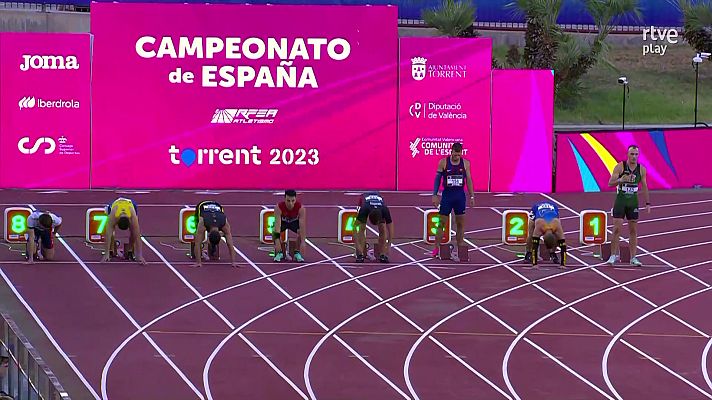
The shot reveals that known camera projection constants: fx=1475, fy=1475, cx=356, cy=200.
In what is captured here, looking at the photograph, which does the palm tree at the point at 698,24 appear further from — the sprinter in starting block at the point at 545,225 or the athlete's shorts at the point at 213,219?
the athlete's shorts at the point at 213,219

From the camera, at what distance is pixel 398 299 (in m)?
18.2

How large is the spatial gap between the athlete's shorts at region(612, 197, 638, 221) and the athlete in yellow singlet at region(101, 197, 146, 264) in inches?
256

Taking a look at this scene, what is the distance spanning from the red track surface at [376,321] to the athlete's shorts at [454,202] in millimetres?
767

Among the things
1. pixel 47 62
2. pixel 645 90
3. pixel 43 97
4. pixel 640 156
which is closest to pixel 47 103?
pixel 43 97

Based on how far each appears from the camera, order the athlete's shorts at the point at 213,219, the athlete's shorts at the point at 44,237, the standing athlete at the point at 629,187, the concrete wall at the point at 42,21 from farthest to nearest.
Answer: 1. the concrete wall at the point at 42,21
2. the standing athlete at the point at 629,187
3. the athlete's shorts at the point at 44,237
4. the athlete's shorts at the point at 213,219

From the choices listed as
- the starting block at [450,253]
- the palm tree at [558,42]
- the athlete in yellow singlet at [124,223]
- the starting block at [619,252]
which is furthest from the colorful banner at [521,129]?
the palm tree at [558,42]

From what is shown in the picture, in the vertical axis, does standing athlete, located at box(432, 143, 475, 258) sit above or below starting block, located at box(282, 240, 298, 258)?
above

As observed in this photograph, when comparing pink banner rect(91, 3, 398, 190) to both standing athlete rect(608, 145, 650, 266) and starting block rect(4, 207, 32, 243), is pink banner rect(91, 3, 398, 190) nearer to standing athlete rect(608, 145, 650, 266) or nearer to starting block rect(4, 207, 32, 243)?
starting block rect(4, 207, 32, 243)

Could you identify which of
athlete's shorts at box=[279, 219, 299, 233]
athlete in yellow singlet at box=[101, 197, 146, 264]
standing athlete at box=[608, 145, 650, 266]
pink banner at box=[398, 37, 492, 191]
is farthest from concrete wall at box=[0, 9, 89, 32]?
standing athlete at box=[608, 145, 650, 266]

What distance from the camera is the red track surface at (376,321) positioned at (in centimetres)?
1448

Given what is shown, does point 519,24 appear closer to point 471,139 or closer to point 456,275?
point 471,139

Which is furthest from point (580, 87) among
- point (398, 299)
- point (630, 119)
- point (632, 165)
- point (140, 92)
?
point (398, 299)

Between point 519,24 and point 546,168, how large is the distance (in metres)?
17.2

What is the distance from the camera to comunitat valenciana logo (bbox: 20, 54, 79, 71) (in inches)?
1037
